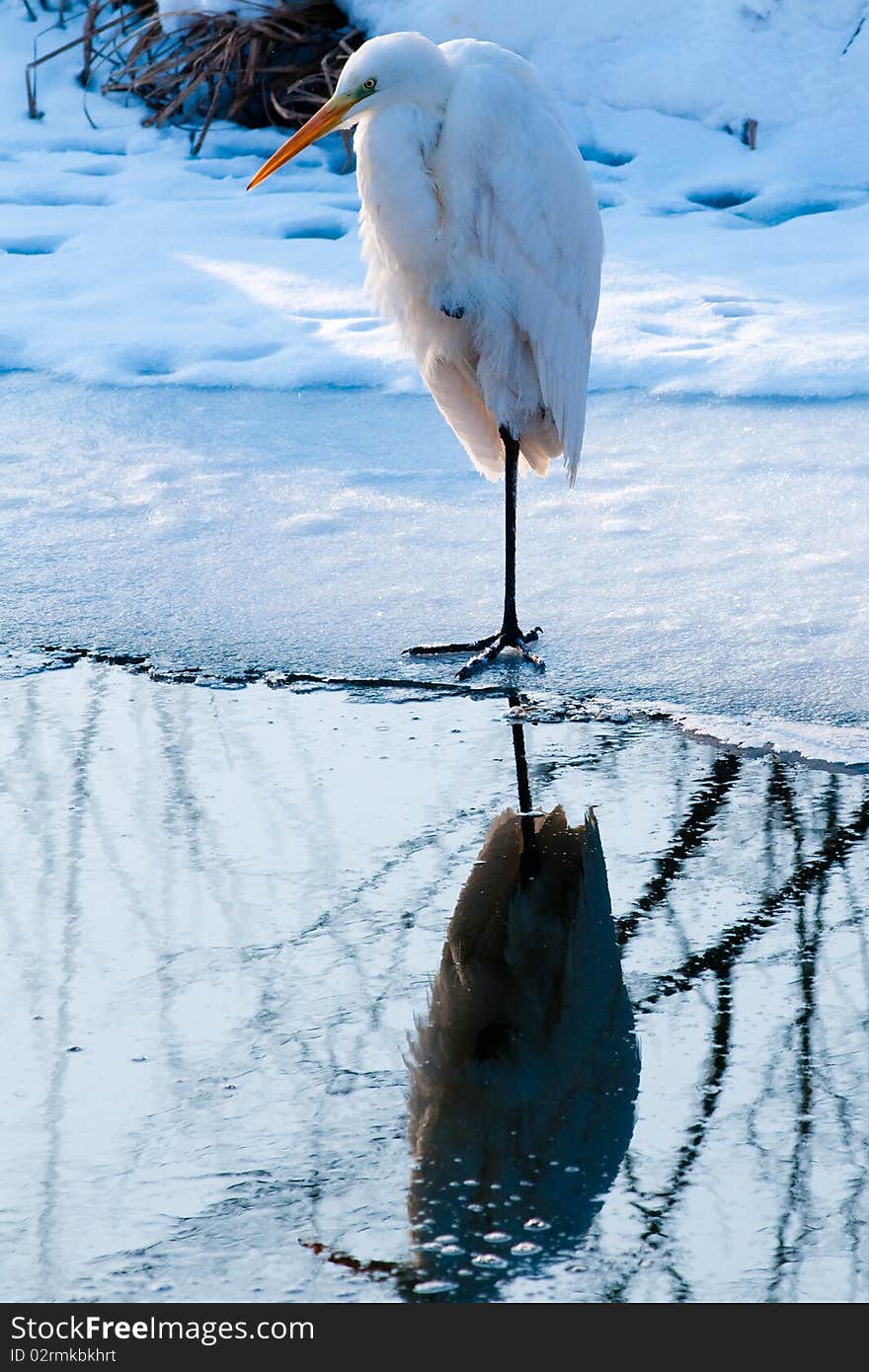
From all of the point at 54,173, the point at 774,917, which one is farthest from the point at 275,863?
the point at 54,173

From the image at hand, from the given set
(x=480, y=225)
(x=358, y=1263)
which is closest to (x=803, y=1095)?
(x=358, y=1263)

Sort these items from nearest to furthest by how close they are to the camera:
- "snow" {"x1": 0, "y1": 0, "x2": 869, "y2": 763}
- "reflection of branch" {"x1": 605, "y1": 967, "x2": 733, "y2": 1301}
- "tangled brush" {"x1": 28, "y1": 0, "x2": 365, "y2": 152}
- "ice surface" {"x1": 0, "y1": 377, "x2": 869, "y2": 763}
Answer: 1. "reflection of branch" {"x1": 605, "y1": 967, "x2": 733, "y2": 1301}
2. "ice surface" {"x1": 0, "y1": 377, "x2": 869, "y2": 763}
3. "snow" {"x1": 0, "y1": 0, "x2": 869, "y2": 763}
4. "tangled brush" {"x1": 28, "y1": 0, "x2": 365, "y2": 152}

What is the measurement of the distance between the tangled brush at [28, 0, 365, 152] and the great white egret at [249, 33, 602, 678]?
4735 mm

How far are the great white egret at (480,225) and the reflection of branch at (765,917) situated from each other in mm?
1062

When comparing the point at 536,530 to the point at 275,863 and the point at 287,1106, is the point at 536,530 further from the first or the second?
the point at 287,1106

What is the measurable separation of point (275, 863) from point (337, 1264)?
38.8 inches

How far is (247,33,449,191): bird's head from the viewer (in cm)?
338

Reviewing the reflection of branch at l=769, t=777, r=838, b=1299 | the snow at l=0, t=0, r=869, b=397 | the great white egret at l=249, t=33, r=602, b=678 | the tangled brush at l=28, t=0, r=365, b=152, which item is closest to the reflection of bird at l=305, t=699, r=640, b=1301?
the reflection of branch at l=769, t=777, r=838, b=1299

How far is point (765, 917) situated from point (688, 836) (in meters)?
0.31

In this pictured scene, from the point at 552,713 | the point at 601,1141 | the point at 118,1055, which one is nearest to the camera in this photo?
the point at 601,1141

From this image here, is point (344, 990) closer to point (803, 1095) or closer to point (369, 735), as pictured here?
point (803, 1095)

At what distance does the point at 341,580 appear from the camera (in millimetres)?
4027

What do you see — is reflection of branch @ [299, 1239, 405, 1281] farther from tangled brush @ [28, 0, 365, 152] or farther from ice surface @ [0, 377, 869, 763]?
tangled brush @ [28, 0, 365, 152]

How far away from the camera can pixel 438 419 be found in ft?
17.6
